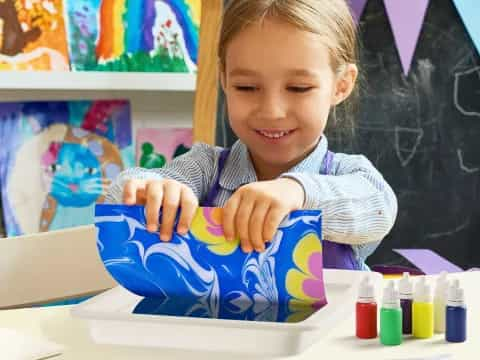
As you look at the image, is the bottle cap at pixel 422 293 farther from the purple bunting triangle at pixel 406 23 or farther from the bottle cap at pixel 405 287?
the purple bunting triangle at pixel 406 23

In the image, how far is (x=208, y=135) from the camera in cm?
203

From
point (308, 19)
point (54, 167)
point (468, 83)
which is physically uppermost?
point (308, 19)

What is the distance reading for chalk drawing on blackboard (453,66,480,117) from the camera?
1.99 metres

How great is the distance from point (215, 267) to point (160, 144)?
66.8 inches

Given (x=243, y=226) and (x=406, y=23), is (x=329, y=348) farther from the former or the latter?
(x=406, y=23)

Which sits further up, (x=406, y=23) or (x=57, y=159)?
(x=406, y=23)

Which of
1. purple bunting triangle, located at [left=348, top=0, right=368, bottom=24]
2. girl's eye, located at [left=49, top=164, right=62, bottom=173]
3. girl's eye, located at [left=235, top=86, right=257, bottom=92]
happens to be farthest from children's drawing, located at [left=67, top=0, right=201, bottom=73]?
girl's eye, located at [left=235, top=86, right=257, bottom=92]

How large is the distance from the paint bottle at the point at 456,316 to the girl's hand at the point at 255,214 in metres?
0.15

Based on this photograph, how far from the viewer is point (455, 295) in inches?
27.5

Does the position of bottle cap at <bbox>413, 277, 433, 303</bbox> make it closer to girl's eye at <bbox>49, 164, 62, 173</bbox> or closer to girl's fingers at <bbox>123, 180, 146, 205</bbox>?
girl's fingers at <bbox>123, 180, 146, 205</bbox>

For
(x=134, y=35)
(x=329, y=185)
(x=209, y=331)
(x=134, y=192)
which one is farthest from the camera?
(x=134, y=35)

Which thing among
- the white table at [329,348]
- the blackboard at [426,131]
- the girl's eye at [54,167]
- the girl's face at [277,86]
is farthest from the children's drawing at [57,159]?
the white table at [329,348]

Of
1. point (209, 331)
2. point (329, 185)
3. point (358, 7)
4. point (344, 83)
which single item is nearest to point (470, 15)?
point (358, 7)

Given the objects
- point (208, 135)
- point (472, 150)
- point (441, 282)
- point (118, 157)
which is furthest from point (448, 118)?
point (441, 282)
